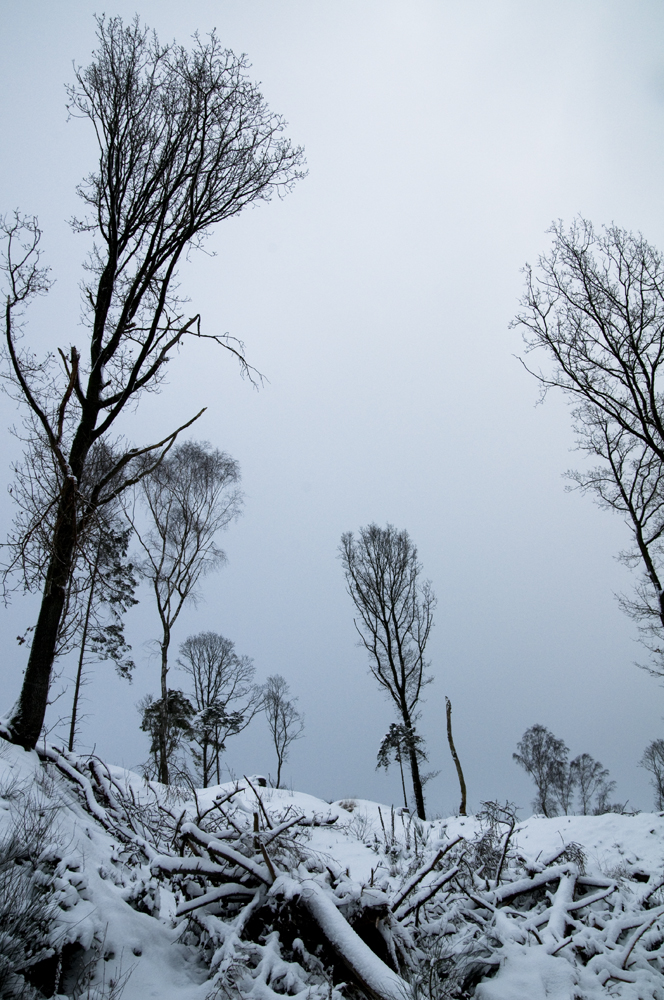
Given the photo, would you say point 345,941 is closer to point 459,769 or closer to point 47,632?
point 47,632

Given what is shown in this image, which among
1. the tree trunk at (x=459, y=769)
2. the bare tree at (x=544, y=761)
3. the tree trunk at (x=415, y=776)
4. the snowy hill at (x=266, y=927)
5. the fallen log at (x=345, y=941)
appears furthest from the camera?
the bare tree at (x=544, y=761)

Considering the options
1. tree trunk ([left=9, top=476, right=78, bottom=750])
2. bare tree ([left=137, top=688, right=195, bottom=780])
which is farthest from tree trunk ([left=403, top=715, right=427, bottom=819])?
tree trunk ([left=9, top=476, right=78, bottom=750])

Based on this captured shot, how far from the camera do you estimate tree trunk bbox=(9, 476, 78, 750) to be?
4.05m

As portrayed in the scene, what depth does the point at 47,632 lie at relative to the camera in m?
4.70

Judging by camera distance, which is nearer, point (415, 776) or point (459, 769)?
point (459, 769)

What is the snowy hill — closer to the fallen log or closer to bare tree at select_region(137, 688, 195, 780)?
the fallen log

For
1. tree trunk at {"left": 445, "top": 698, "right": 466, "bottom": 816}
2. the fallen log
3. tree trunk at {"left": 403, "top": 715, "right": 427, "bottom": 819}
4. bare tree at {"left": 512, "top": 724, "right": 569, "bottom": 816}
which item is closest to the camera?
the fallen log

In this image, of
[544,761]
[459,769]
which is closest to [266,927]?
[459,769]

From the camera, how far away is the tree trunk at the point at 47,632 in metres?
4.05

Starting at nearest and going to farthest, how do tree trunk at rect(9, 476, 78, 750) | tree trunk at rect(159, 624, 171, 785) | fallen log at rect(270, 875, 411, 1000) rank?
fallen log at rect(270, 875, 411, 1000) → tree trunk at rect(9, 476, 78, 750) → tree trunk at rect(159, 624, 171, 785)

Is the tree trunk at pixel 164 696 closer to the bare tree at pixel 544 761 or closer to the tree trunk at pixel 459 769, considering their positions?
the tree trunk at pixel 459 769

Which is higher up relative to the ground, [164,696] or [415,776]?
[164,696]

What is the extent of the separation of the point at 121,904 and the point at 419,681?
50.6 ft

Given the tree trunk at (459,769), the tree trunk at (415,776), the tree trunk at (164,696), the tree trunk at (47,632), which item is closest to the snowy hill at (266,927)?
the tree trunk at (47,632)
